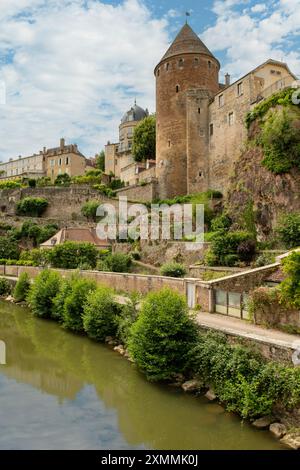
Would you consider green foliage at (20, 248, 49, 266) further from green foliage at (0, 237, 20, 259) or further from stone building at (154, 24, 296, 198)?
stone building at (154, 24, 296, 198)

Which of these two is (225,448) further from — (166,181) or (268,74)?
(166,181)

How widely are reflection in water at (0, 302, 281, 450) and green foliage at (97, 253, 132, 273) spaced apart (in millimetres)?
8670

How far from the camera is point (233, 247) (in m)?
19.1

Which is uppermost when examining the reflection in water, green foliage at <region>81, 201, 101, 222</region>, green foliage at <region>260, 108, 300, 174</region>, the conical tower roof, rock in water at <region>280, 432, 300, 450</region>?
the conical tower roof

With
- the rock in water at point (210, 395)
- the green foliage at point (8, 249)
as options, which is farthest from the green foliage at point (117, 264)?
the rock in water at point (210, 395)

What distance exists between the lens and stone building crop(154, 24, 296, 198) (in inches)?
1169

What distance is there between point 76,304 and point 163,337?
7227 mm

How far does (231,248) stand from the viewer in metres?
19.0

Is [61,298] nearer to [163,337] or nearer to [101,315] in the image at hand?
[101,315]

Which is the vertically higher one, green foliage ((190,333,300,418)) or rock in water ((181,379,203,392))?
green foliage ((190,333,300,418))

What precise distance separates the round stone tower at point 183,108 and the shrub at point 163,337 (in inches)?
832

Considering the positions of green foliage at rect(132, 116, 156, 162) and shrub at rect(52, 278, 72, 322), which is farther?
green foliage at rect(132, 116, 156, 162)

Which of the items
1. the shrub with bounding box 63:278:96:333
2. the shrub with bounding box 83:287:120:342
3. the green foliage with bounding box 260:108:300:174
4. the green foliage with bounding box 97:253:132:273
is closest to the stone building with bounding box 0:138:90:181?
the green foliage with bounding box 97:253:132:273

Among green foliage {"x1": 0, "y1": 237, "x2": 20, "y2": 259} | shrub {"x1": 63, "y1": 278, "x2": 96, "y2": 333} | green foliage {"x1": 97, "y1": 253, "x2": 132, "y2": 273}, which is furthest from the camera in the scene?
green foliage {"x1": 0, "y1": 237, "x2": 20, "y2": 259}
